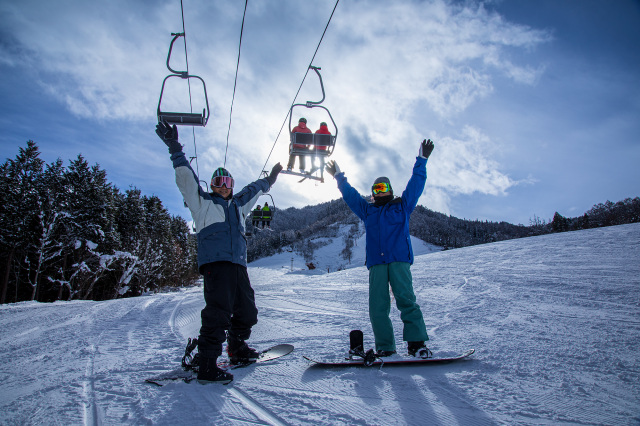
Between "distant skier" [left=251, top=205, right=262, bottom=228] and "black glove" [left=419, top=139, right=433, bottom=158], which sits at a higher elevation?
"distant skier" [left=251, top=205, right=262, bottom=228]

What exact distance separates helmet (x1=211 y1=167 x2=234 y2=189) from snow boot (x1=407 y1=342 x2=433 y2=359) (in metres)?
2.50

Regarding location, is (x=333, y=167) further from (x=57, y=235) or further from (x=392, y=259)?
(x=57, y=235)

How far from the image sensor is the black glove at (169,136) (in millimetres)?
3166

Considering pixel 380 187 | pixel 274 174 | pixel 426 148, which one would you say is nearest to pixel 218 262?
pixel 274 174

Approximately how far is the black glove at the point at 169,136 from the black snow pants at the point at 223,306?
127 cm

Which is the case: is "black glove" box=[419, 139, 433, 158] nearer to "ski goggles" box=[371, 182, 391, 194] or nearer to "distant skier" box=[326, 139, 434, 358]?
"distant skier" box=[326, 139, 434, 358]

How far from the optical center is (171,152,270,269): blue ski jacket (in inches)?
115

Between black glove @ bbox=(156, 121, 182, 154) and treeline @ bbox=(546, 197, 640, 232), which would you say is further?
treeline @ bbox=(546, 197, 640, 232)

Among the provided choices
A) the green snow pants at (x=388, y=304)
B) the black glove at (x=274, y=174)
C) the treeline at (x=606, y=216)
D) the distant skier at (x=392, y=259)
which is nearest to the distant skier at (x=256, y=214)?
the black glove at (x=274, y=174)

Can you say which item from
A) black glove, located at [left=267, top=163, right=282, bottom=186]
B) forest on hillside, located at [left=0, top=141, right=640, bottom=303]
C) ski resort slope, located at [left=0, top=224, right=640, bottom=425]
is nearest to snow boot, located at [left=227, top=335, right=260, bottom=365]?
ski resort slope, located at [left=0, top=224, right=640, bottom=425]

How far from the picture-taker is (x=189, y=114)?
5.55 metres

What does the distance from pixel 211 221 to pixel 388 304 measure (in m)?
2.01

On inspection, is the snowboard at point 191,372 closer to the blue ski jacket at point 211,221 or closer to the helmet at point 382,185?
the blue ski jacket at point 211,221

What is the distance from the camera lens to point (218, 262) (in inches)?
115
